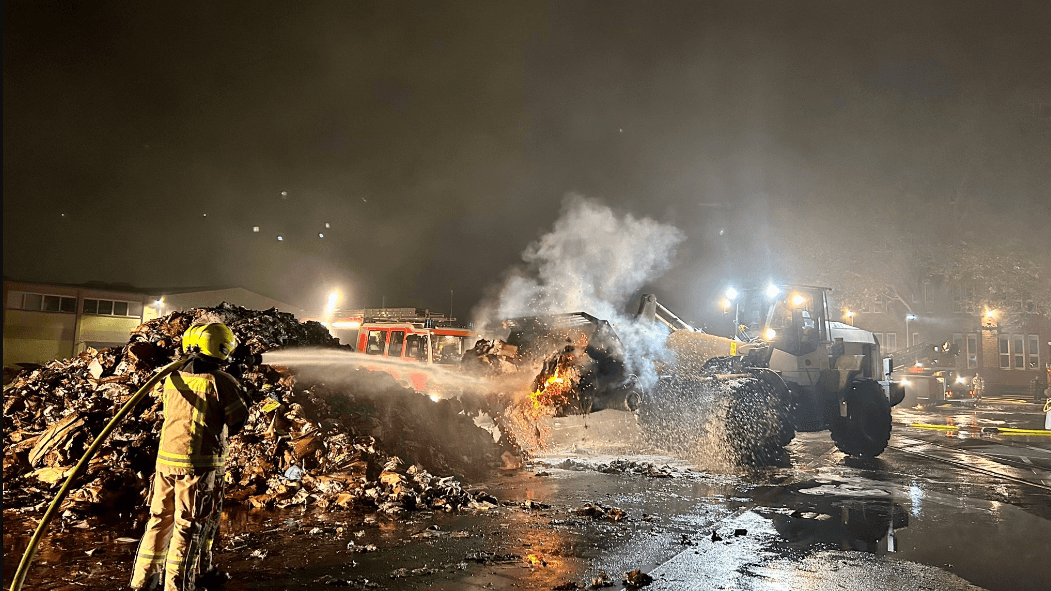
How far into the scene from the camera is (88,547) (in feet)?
18.9

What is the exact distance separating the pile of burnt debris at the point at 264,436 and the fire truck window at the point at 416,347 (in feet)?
5.20

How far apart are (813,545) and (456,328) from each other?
7601 mm

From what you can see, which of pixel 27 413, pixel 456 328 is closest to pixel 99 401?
pixel 27 413

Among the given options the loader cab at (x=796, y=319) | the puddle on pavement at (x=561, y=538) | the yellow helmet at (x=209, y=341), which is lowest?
the puddle on pavement at (x=561, y=538)

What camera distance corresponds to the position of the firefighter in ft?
14.7

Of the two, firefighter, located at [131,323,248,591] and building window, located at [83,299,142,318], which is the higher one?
building window, located at [83,299,142,318]

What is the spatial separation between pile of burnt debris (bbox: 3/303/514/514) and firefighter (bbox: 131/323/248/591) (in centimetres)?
198

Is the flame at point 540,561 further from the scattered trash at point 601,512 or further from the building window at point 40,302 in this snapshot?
the building window at point 40,302

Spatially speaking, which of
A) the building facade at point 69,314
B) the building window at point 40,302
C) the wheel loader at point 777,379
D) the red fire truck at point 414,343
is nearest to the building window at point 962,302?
the wheel loader at point 777,379

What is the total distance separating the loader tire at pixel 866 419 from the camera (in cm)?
1252

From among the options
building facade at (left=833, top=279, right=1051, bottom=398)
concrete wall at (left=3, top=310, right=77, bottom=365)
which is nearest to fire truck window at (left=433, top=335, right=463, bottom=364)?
concrete wall at (left=3, top=310, right=77, bottom=365)

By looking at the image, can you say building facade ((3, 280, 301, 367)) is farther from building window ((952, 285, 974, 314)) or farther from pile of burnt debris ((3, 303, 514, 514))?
building window ((952, 285, 974, 314))

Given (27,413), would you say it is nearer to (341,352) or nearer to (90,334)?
(341,352)

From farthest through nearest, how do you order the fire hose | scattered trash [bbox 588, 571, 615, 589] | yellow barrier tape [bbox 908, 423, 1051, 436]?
yellow barrier tape [bbox 908, 423, 1051, 436] → scattered trash [bbox 588, 571, 615, 589] → the fire hose
